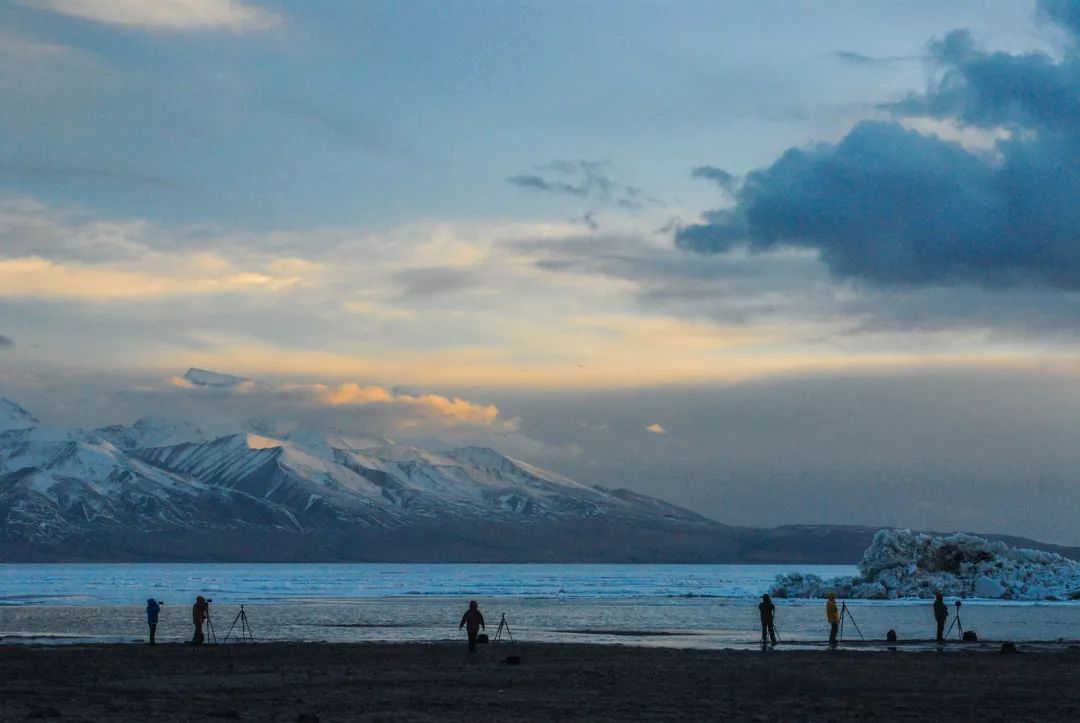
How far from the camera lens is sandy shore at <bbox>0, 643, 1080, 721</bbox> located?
90.8ft

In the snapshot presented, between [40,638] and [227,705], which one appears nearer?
[227,705]

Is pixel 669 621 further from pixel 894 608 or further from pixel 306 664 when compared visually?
pixel 306 664

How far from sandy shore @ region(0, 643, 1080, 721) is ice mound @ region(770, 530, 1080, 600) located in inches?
2479

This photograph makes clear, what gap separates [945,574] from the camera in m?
110

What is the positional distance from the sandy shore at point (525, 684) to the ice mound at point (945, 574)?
63.0 m

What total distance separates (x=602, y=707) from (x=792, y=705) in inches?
152

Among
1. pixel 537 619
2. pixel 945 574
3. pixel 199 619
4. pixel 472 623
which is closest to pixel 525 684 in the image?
pixel 472 623

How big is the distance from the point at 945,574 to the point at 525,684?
271 feet

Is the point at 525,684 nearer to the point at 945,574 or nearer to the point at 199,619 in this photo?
the point at 199,619

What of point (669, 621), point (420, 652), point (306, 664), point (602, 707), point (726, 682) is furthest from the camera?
point (669, 621)

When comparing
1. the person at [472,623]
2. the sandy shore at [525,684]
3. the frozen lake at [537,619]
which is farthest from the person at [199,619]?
the person at [472,623]

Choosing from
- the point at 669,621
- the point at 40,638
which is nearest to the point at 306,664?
the point at 40,638

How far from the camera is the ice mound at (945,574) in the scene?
106375 mm

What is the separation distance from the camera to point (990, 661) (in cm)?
4219
